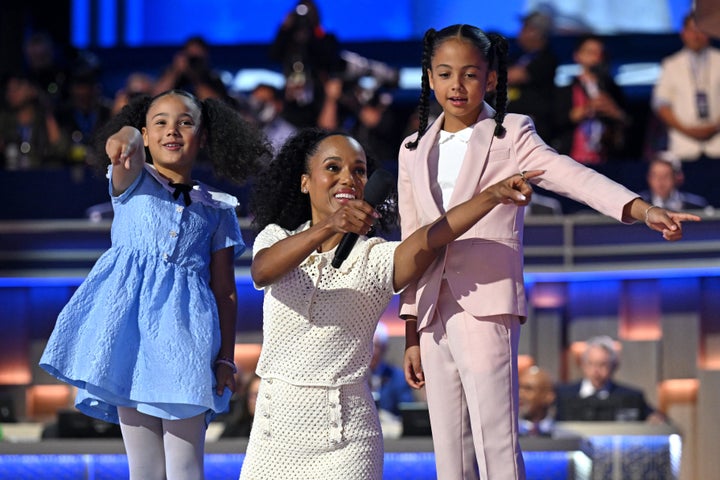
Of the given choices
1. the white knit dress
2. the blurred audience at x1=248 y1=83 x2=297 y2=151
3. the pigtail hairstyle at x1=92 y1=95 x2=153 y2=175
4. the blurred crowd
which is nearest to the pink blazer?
the white knit dress

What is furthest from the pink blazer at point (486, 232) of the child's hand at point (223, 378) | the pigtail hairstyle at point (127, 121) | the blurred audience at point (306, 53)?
the blurred audience at point (306, 53)

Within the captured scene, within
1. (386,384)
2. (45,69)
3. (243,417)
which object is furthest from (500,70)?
(45,69)

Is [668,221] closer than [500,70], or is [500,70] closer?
[668,221]

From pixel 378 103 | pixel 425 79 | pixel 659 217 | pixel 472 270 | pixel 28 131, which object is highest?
pixel 378 103

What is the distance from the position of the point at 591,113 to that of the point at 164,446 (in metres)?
3.77

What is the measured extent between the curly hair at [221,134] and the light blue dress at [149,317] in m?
0.15

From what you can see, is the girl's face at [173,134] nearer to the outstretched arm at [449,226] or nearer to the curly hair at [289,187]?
the curly hair at [289,187]

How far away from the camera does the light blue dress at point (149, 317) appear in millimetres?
2828

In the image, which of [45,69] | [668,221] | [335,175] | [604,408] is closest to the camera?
[668,221]

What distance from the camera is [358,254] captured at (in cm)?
275

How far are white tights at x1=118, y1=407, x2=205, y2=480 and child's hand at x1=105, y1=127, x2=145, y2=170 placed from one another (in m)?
0.56

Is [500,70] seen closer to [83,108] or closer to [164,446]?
[164,446]

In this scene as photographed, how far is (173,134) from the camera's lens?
300 centimetres

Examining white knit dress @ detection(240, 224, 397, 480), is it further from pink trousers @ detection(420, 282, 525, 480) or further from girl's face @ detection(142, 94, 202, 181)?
girl's face @ detection(142, 94, 202, 181)
